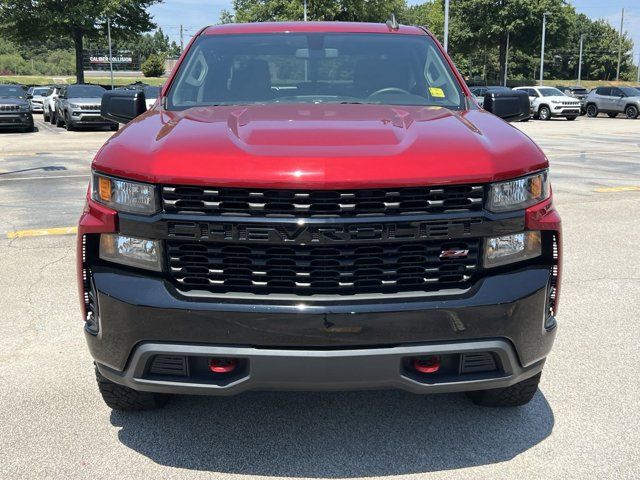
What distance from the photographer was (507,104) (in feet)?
13.8

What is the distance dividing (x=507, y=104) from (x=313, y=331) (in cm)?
228

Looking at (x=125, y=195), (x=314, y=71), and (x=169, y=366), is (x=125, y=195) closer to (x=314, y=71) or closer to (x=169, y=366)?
(x=169, y=366)

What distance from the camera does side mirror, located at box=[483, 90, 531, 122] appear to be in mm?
4173

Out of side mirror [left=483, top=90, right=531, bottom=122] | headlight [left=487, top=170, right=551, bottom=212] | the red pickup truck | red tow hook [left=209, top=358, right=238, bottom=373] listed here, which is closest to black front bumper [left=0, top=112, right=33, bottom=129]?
side mirror [left=483, top=90, right=531, bottom=122]

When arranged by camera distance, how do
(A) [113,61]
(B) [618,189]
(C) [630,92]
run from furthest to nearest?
(A) [113,61], (C) [630,92], (B) [618,189]

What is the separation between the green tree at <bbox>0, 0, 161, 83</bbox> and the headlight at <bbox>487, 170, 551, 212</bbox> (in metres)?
43.7

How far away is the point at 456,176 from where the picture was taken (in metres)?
2.62

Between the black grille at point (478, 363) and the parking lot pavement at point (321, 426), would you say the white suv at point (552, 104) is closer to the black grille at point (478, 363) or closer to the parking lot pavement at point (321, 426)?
the parking lot pavement at point (321, 426)

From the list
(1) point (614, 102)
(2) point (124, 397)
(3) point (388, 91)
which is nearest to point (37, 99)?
(1) point (614, 102)

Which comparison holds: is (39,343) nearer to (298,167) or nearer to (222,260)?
(222,260)

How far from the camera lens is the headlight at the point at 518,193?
2711 millimetres

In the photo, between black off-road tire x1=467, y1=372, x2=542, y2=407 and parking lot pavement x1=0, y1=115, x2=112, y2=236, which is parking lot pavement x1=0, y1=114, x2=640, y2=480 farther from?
parking lot pavement x1=0, y1=115, x2=112, y2=236

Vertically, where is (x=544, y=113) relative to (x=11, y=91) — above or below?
below

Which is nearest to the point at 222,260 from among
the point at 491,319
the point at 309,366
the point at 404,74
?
the point at 309,366
